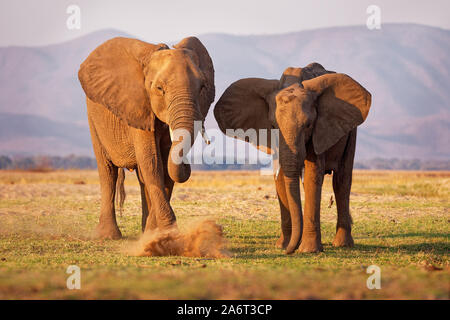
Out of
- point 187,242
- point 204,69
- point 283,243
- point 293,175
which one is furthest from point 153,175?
point 283,243

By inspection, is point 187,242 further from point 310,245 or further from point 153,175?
point 310,245

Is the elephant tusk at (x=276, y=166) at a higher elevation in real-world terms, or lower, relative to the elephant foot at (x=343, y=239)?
higher

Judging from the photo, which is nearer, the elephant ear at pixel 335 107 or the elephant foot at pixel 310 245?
the elephant foot at pixel 310 245

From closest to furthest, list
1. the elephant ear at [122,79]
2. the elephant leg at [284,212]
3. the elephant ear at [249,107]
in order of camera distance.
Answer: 1. the elephant ear at [122,79]
2. the elephant leg at [284,212]
3. the elephant ear at [249,107]

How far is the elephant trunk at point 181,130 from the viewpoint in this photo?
35.9 feet

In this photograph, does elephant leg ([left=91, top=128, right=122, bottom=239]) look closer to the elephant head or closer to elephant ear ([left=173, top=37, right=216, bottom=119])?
the elephant head

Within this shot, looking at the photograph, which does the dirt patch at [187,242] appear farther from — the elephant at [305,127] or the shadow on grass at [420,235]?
the shadow on grass at [420,235]

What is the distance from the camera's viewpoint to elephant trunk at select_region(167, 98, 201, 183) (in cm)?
1095

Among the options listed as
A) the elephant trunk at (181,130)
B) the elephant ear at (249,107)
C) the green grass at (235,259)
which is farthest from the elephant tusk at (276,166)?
the elephant trunk at (181,130)

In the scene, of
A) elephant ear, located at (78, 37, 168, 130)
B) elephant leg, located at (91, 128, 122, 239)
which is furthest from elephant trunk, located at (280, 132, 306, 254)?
elephant leg, located at (91, 128, 122, 239)

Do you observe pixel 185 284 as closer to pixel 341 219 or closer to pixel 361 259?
pixel 361 259

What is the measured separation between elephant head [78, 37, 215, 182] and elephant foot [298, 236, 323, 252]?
7.58ft

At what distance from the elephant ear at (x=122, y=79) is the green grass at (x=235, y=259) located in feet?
8.16

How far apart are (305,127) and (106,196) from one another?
17.8 feet
